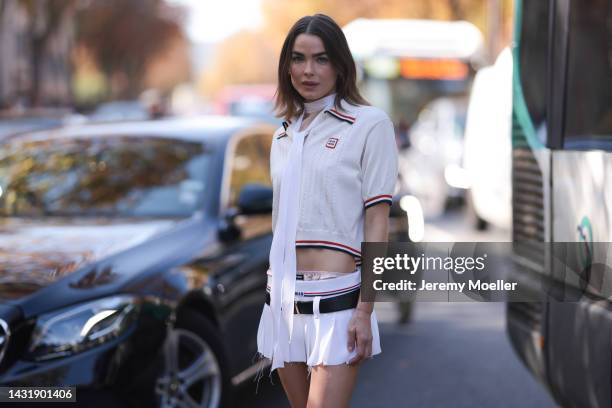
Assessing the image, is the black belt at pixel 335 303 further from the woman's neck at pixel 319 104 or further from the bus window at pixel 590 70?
the bus window at pixel 590 70

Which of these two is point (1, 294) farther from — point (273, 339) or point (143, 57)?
point (143, 57)

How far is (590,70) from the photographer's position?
204 inches

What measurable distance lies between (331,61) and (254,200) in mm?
2086

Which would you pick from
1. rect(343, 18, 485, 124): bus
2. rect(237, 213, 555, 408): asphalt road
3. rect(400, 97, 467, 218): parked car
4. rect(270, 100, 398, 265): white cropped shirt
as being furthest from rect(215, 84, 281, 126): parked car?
rect(270, 100, 398, 265): white cropped shirt

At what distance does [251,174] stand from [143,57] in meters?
70.8

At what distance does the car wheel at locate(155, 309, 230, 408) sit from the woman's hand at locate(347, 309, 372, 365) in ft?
5.10

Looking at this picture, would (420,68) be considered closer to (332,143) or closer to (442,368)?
(442,368)

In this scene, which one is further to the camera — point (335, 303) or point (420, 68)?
point (420, 68)

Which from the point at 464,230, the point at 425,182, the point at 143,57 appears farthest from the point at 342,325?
the point at 143,57

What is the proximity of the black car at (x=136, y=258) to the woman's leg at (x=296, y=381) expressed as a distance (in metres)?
0.86

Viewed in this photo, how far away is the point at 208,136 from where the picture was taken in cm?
596

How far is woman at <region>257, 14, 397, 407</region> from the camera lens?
122 inches

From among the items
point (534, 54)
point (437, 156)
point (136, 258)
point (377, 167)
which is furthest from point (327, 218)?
point (437, 156)

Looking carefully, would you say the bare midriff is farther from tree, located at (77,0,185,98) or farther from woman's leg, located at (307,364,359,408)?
tree, located at (77,0,185,98)
